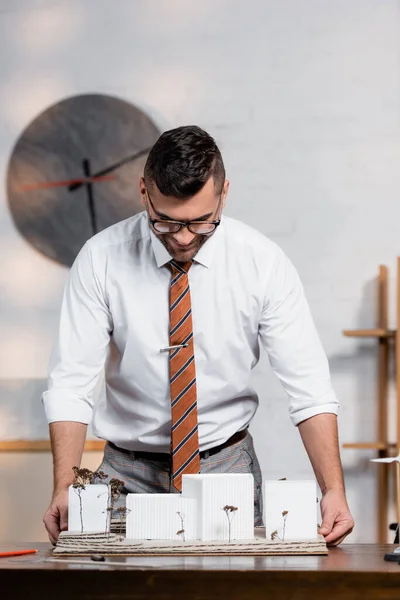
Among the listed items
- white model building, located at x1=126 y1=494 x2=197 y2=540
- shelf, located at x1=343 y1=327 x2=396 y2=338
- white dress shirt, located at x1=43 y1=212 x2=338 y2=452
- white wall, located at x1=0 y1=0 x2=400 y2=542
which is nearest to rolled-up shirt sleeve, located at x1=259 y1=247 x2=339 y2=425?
white dress shirt, located at x1=43 y1=212 x2=338 y2=452

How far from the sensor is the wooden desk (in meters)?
1.37

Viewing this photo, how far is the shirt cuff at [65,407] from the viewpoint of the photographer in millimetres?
2135

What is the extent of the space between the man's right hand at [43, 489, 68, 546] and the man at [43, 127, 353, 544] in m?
0.18

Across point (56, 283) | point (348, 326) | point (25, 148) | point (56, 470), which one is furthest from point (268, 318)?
point (25, 148)

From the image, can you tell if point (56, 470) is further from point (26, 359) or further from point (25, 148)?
point (25, 148)

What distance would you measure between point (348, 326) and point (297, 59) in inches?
41.1

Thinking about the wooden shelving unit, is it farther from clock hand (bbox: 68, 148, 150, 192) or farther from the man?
the man

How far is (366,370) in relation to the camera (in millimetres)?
3459

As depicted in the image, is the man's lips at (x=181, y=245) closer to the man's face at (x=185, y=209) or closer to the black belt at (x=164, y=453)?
the man's face at (x=185, y=209)

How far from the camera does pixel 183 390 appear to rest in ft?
7.13

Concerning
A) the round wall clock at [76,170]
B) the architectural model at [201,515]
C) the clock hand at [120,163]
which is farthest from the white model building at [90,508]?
the clock hand at [120,163]

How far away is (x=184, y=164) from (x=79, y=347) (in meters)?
0.51

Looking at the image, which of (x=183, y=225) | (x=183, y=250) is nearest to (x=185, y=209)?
(x=183, y=225)

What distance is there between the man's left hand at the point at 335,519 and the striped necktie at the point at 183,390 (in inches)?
12.6
